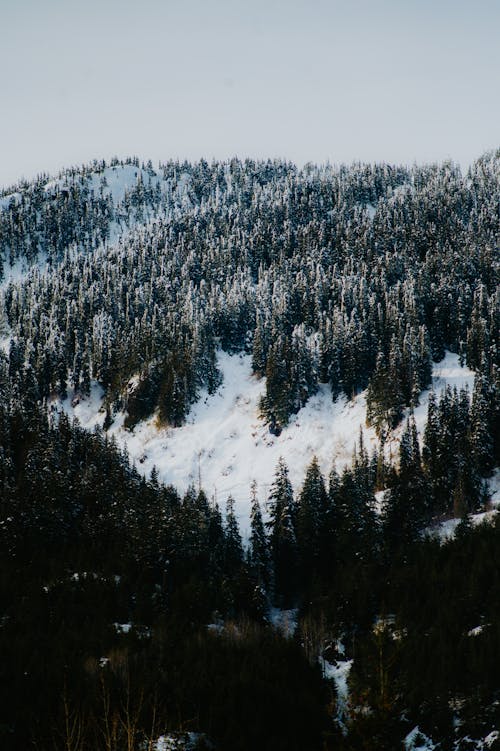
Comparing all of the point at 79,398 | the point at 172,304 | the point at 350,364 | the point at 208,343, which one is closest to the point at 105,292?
the point at 172,304

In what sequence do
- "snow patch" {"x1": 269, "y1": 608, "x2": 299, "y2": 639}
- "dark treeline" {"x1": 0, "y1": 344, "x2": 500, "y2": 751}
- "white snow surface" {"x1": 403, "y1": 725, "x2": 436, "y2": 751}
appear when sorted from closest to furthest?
"white snow surface" {"x1": 403, "y1": 725, "x2": 436, "y2": 751} < "dark treeline" {"x1": 0, "y1": 344, "x2": 500, "y2": 751} < "snow patch" {"x1": 269, "y1": 608, "x2": 299, "y2": 639}

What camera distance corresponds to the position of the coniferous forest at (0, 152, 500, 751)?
40719 millimetres

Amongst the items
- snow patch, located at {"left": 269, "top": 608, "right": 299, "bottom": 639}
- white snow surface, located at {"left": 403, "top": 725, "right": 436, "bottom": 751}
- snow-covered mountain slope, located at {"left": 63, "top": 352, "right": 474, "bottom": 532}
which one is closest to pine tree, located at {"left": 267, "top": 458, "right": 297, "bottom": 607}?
snow patch, located at {"left": 269, "top": 608, "right": 299, "bottom": 639}

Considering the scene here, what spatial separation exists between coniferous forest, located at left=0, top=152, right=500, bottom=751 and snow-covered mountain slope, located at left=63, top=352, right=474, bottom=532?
269cm

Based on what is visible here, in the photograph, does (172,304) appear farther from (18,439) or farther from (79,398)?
(18,439)

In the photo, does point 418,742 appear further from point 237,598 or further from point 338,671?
point 237,598

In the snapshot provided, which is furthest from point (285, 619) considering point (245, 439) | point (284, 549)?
point (245, 439)

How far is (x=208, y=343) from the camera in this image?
443 feet

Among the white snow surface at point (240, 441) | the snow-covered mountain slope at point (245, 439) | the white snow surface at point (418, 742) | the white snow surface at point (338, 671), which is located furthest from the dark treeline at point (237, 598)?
the white snow surface at point (240, 441)

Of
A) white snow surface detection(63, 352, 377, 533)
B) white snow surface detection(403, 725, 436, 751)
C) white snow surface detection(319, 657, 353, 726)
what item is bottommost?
white snow surface detection(403, 725, 436, 751)

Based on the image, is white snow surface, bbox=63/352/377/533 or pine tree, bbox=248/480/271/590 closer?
pine tree, bbox=248/480/271/590

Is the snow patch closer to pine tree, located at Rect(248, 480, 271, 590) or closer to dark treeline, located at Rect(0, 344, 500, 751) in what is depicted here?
dark treeline, located at Rect(0, 344, 500, 751)

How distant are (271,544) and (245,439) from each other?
1655 inches

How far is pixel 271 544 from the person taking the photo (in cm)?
7562
